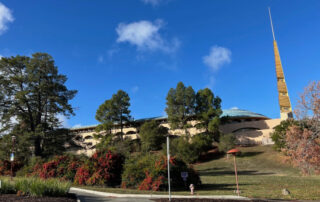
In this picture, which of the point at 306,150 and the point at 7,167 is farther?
the point at 7,167

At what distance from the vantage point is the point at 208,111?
52.2 metres

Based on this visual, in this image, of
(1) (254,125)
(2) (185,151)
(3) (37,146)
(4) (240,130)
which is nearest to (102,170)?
(3) (37,146)

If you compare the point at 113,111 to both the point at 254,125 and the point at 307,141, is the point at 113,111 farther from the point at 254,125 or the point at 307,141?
the point at 307,141

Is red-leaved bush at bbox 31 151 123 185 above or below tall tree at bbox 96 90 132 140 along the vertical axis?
below

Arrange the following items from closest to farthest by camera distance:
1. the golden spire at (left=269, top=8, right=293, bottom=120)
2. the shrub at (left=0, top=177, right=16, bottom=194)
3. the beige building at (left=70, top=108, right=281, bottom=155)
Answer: the shrub at (left=0, top=177, right=16, bottom=194), the beige building at (left=70, top=108, right=281, bottom=155), the golden spire at (left=269, top=8, right=293, bottom=120)

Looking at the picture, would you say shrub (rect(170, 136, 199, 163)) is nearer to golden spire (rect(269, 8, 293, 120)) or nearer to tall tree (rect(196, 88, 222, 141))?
tall tree (rect(196, 88, 222, 141))

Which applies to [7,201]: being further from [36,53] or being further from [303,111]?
[36,53]

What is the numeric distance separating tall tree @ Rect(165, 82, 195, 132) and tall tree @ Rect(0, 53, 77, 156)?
26.3m

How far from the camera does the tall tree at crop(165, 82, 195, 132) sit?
5522 cm

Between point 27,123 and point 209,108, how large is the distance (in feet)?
120

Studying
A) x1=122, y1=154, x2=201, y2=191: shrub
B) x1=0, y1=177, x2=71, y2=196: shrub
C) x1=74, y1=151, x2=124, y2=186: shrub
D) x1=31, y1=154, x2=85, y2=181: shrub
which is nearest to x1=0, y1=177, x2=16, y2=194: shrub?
x1=0, y1=177, x2=71, y2=196: shrub

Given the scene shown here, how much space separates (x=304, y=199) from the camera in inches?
421

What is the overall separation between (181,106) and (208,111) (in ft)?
21.4

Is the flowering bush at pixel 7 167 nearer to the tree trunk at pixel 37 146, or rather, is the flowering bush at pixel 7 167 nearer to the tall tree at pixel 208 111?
the tree trunk at pixel 37 146
